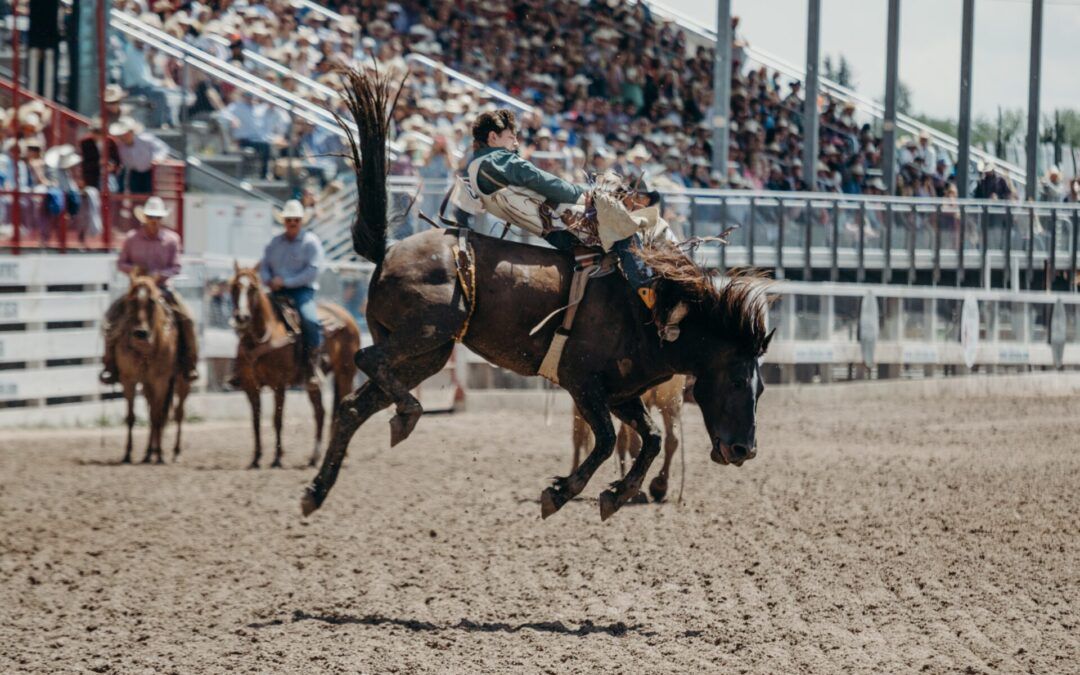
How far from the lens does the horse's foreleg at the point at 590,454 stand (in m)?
7.44

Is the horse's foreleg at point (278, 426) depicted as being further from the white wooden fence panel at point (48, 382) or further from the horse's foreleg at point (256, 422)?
the white wooden fence panel at point (48, 382)

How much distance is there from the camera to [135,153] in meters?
17.1

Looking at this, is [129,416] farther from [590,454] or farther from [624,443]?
[590,454]

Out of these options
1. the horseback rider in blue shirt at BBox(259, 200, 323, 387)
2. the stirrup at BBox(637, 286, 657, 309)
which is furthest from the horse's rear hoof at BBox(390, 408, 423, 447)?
the horseback rider in blue shirt at BBox(259, 200, 323, 387)

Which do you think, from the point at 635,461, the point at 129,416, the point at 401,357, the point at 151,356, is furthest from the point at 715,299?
the point at 129,416

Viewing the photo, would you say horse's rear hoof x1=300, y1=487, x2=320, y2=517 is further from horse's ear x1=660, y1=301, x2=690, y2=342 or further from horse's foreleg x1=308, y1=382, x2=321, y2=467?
horse's foreleg x1=308, y1=382, x2=321, y2=467

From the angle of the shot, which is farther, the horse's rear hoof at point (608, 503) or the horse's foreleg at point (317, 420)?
the horse's foreleg at point (317, 420)

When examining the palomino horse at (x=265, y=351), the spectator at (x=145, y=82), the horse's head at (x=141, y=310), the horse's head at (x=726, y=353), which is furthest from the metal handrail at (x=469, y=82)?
the horse's head at (x=726, y=353)

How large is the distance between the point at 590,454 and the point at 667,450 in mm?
2900

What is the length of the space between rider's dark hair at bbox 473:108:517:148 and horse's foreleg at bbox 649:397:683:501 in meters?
2.68

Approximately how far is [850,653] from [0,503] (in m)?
6.71

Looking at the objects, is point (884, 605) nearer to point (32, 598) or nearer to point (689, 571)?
point (689, 571)

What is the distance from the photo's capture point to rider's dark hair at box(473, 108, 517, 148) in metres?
7.99

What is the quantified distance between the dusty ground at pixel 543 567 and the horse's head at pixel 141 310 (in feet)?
3.75
